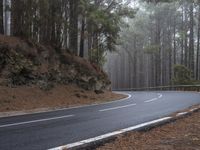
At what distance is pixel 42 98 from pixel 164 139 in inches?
539

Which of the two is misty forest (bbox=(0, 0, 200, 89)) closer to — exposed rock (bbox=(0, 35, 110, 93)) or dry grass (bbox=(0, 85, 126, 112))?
exposed rock (bbox=(0, 35, 110, 93))

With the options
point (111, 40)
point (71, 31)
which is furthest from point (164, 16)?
point (71, 31)

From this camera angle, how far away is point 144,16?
67938 mm

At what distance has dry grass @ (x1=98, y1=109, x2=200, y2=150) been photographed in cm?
829

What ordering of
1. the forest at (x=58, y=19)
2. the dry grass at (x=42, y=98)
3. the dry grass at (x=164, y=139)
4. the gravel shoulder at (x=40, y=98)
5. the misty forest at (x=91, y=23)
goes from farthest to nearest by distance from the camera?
the misty forest at (x=91, y=23) → the forest at (x=58, y=19) → the dry grass at (x=42, y=98) → the gravel shoulder at (x=40, y=98) → the dry grass at (x=164, y=139)

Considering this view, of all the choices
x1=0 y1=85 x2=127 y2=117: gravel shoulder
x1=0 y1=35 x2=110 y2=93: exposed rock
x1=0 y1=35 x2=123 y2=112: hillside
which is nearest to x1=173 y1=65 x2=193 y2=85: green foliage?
x1=0 y1=35 x2=110 y2=93: exposed rock

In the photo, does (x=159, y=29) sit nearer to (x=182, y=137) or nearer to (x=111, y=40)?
(x=111, y=40)

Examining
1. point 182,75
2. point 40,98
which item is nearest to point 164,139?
point 40,98

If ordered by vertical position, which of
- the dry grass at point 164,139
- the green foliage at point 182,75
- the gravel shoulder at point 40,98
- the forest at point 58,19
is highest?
the forest at point 58,19

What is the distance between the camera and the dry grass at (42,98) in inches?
771

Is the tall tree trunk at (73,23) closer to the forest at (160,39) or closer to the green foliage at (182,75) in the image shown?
the green foliage at (182,75)

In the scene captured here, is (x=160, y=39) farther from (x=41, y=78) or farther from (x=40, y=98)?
(x=40, y=98)

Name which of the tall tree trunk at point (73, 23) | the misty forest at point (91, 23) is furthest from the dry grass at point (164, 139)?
the tall tree trunk at point (73, 23)

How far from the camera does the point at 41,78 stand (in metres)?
24.4
